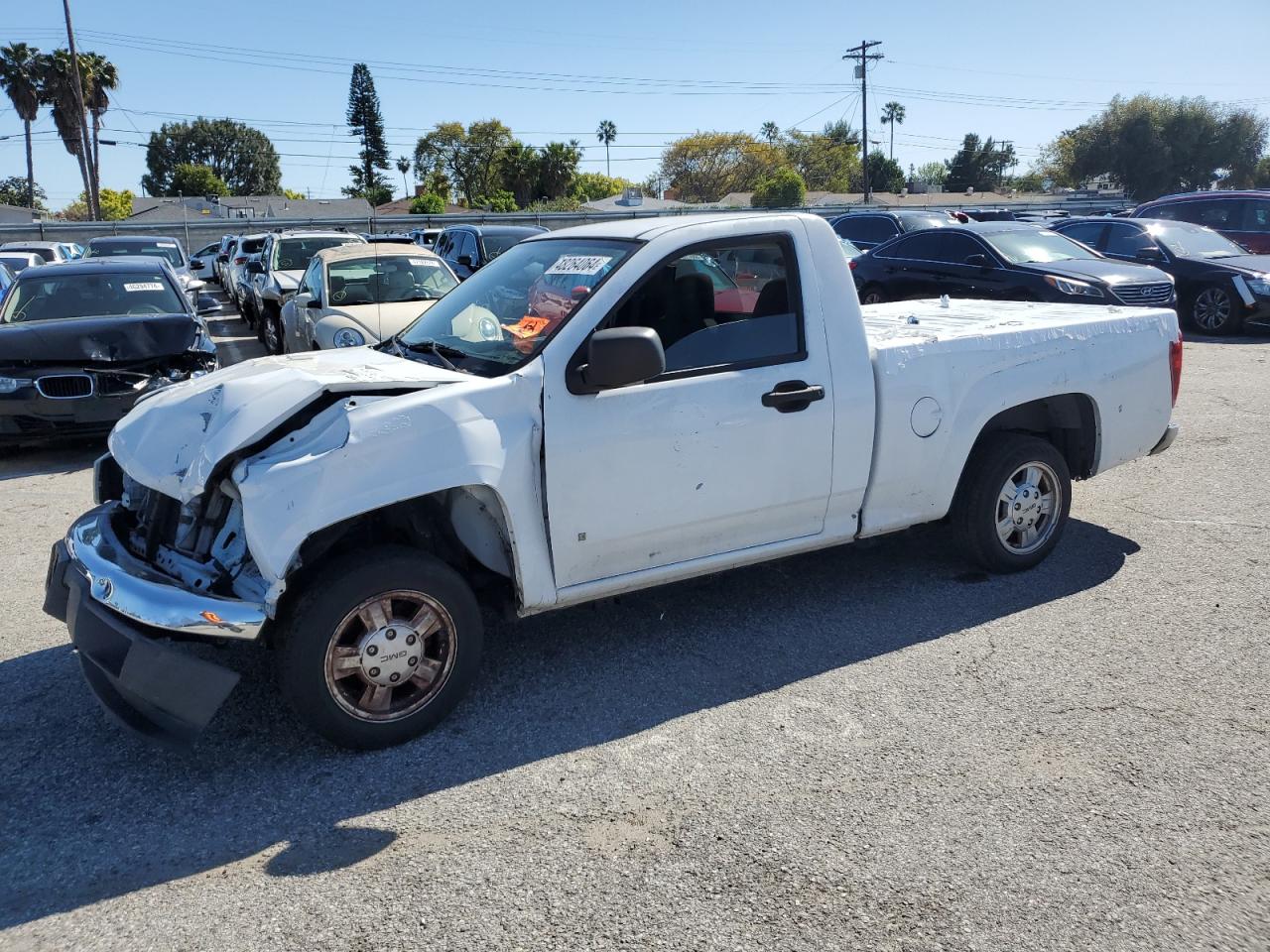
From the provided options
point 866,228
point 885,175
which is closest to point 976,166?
point 885,175

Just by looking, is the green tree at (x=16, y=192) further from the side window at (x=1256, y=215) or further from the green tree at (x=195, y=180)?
the side window at (x=1256, y=215)

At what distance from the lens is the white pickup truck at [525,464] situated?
11.2ft

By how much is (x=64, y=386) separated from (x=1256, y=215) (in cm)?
1757

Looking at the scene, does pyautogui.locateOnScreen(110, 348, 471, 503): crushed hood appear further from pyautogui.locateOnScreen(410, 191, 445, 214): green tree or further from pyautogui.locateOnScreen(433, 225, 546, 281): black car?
pyautogui.locateOnScreen(410, 191, 445, 214): green tree

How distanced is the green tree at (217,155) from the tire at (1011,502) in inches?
4226

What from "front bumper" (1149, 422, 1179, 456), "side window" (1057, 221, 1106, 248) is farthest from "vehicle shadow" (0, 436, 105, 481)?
"side window" (1057, 221, 1106, 248)

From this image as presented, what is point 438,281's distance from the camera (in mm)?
A: 10766

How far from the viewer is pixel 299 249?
15305 millimetres

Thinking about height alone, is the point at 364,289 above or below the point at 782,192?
below

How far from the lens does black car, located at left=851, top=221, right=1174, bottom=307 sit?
39.6 feet

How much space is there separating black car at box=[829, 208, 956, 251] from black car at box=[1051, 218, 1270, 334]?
353 centimetres

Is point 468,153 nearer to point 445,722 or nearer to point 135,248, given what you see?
point 135,248

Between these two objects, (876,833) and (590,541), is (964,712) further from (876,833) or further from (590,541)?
(590,541)

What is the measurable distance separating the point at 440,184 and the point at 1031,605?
286 feet
